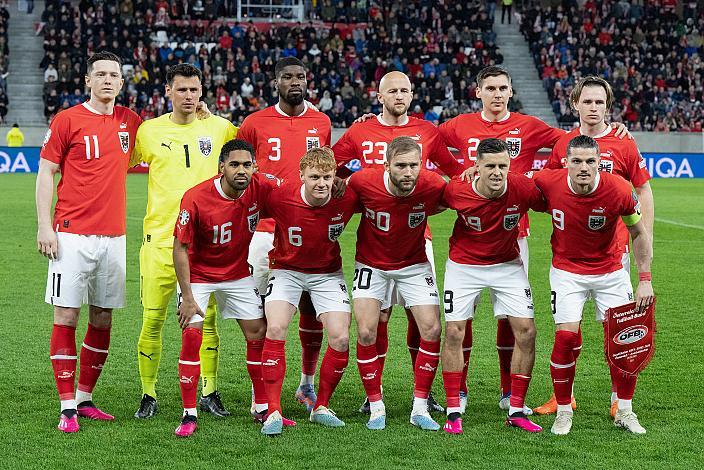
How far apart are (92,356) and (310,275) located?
1.50 m

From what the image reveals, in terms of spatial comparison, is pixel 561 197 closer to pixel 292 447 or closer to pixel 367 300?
pixel 367 300

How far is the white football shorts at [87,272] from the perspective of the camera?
6.18 meters

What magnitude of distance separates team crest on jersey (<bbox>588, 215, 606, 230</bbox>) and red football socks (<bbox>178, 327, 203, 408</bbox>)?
2474 mm

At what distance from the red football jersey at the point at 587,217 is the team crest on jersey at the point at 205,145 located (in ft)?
6.97

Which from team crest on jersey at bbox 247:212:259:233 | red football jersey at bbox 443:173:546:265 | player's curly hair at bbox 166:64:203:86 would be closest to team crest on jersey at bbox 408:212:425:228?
red football jersey at bbox 443:173:546:265

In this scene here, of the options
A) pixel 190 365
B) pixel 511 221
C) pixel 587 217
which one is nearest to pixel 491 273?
pixel 511 221

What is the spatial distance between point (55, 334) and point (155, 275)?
71 centimetres

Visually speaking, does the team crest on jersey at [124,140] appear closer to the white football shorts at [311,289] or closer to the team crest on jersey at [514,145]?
the white football shorts at [311,289]

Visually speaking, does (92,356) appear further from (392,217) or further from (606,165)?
(606,165)

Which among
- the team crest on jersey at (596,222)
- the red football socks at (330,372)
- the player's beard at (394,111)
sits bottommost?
the red football socks at (330,372)

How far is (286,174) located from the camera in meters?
6.96

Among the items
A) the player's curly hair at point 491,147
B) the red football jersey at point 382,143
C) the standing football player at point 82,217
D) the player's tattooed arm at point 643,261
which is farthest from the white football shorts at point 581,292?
the standing football player at point 82,217

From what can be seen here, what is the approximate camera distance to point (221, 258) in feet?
20.6

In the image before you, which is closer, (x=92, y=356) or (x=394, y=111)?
(x=92, y=356)
